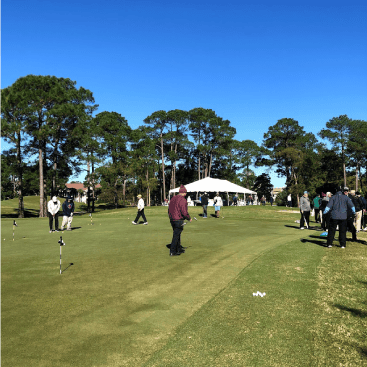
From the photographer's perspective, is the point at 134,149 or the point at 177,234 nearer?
the point at 177,234

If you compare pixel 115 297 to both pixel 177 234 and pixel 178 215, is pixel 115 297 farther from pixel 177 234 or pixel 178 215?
pixel 178 215

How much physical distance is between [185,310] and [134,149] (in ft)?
192

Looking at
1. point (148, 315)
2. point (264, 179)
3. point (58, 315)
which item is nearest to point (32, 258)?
point (58, 315)

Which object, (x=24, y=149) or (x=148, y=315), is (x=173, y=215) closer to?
(x=148, y=315)

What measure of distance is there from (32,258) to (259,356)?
787cm

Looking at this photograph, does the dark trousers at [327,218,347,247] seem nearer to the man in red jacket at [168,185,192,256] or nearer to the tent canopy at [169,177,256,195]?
the man in red jacket at [168,185,192,256]

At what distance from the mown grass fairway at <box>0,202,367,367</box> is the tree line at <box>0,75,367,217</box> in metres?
31.0

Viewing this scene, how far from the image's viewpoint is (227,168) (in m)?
72.9

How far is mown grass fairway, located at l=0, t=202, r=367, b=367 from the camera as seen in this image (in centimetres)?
388

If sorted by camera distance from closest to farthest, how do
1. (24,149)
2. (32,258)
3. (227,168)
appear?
(32,258) → (24,149) → (227,168)

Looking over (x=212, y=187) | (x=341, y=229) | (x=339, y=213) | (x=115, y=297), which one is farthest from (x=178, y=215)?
(x=212, y=187)

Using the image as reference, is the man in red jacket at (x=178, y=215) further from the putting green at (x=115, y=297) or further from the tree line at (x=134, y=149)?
the tree line at (x=134, y=149)

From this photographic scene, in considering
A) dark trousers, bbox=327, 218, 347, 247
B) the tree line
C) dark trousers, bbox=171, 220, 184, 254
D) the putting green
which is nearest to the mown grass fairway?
the putting green

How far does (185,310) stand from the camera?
17.6ft
